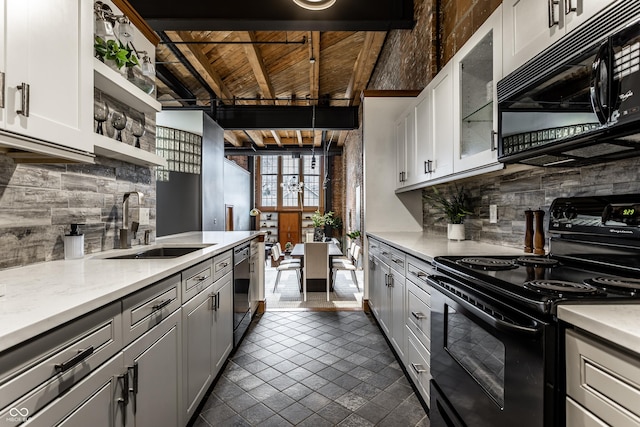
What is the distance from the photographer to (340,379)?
231cm

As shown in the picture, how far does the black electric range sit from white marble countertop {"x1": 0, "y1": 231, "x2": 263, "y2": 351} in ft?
3.91

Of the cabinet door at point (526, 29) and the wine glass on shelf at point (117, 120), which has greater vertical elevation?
the cabinet door at point (526, 29)

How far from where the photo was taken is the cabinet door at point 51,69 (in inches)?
43.3

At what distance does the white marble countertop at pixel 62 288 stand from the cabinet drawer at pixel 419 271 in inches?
49.6

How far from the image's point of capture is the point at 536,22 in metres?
1.42

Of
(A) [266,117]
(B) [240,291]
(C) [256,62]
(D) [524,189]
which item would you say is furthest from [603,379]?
(A) [266,117]

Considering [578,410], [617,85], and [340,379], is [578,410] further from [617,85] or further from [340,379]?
[340,379]

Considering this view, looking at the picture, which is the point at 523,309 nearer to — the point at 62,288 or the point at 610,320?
the point at 610,320

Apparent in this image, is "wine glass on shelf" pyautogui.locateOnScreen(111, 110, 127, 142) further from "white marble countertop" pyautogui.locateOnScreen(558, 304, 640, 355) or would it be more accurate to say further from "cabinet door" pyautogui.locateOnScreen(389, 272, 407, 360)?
"white marble countertop" pyautogui.locateOnScreen(558, 304, 640, 355)

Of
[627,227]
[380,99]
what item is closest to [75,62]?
[627,227]

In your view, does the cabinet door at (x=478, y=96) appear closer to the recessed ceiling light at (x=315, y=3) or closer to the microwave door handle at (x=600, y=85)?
the microwave door handle at (x=600, y=85)

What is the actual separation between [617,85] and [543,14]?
62 centimetres

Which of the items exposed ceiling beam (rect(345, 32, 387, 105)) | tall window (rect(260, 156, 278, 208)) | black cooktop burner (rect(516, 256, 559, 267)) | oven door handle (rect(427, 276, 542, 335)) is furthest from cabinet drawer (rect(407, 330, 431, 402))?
tall window (rect(260, 156, 278, 208))

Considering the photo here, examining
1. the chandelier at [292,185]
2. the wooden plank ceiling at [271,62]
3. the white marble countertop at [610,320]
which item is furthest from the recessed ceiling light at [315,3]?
the chandelier at [292,185]
